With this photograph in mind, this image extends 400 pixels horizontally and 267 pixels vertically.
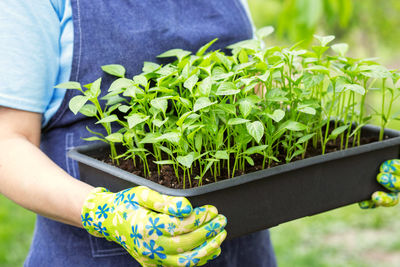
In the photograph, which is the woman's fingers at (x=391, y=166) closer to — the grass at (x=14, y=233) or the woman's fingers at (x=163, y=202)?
the woman's fingers at (x=163, y=202)

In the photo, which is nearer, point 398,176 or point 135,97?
point 135,97

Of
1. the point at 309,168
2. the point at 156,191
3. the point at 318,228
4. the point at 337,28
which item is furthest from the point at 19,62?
the point at 337,28

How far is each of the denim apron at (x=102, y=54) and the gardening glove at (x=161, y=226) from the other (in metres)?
0.25

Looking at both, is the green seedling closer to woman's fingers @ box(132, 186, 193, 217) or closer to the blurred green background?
woman's fingers @ box(132, 186, 193, 217)

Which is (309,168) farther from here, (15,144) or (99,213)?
(15,144)

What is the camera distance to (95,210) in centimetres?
76

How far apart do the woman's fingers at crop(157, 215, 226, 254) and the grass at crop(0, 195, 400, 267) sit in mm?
1634

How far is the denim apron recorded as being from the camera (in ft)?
3.16

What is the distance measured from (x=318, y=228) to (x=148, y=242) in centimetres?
207

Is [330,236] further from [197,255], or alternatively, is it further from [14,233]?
[197,255]

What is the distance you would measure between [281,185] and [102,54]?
0.45 m

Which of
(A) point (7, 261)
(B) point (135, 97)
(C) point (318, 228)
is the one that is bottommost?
(C) point (318, 228)

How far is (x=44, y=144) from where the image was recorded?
1035 millimetres

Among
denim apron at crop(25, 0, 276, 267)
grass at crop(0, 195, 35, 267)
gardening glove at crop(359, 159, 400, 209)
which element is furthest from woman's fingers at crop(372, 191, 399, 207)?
grass at crop(0, 195, 35, 267)
